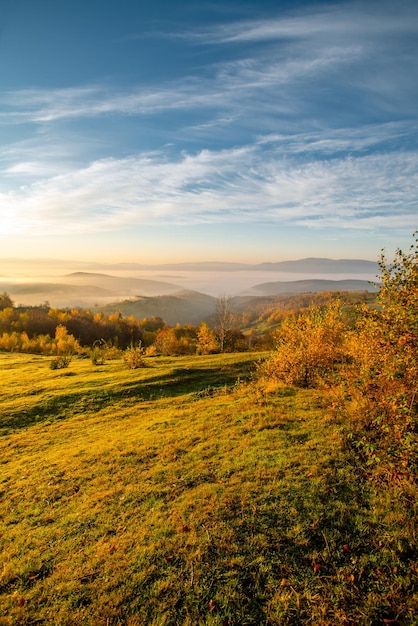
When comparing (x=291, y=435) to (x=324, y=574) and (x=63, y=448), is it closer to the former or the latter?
(x=324, y=574)

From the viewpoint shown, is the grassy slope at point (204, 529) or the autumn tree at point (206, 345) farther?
the autumn tree at point (206, 345)

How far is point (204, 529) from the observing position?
8.72 m

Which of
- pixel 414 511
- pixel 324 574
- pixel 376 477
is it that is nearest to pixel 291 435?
pixel 376 477

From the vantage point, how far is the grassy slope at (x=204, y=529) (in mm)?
6711

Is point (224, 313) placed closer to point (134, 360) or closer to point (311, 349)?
point (134, 360)

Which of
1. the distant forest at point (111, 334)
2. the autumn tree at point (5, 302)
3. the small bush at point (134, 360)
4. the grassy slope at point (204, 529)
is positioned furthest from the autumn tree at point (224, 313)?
the autumn tree at point (5, 302)

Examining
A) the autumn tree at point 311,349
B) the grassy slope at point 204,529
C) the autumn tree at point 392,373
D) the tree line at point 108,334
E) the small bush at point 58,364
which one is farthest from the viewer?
the tree line at point 108,334

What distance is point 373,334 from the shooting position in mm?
11648

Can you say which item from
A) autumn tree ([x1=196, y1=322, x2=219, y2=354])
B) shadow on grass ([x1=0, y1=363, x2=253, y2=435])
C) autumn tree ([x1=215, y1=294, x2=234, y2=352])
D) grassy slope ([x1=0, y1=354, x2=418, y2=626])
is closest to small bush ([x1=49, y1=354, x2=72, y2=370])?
shadow on grass ([x1=0, y1=363, x2=253, y2=435])

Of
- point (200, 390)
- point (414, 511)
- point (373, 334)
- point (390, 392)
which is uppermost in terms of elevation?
point (373, 334)

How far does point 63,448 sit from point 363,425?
1456cm

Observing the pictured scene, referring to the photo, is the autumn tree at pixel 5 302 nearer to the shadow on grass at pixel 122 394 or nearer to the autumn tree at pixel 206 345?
the autumn tree at pixel 206 345

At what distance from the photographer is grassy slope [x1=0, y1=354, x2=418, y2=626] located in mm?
6711

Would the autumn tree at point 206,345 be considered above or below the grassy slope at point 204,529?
below
